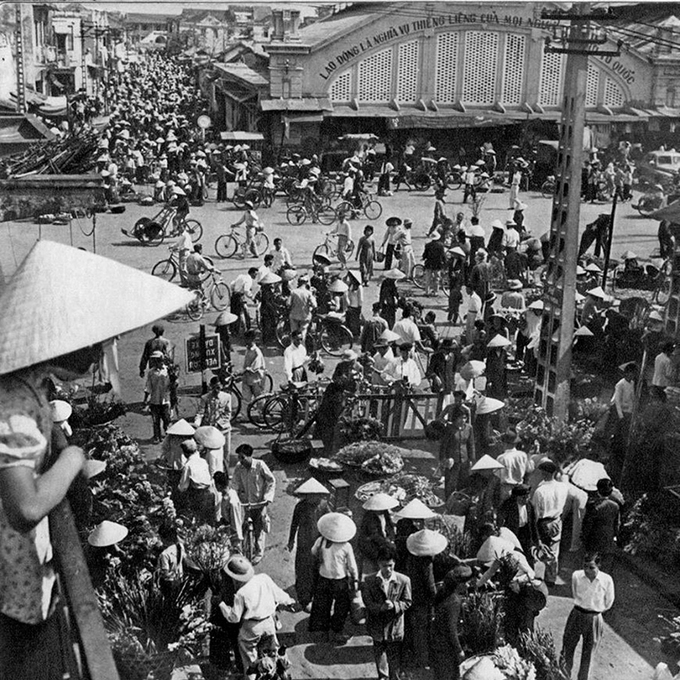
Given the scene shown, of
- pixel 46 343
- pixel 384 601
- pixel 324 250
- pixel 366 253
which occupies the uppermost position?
pixel 46 343

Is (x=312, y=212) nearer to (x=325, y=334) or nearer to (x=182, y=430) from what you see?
(x=325, y=334)

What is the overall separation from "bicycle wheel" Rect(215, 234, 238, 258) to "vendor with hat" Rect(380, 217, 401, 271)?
355cm

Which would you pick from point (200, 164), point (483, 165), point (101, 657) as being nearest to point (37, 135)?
point (200, 164)

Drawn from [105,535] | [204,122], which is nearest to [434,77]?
[204,122]

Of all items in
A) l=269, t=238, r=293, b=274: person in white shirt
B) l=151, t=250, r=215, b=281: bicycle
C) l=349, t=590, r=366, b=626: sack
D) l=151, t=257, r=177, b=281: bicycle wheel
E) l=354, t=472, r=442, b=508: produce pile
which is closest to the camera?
l=349, t=590, r=366, b=626: sack

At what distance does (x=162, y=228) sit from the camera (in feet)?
52.7

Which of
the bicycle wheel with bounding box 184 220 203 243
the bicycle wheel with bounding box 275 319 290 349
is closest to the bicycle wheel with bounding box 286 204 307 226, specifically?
the bicycle wheel with bounding box 184 220 203 243

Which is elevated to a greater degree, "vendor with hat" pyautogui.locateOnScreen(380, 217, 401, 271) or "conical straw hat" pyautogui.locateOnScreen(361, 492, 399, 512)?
"vendor with hat" pyautogui.locateOnScreen(380, 217, 401, 271)

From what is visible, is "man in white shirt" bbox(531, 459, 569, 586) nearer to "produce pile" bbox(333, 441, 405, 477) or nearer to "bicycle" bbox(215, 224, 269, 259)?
"produce pile" bbox(333, 441, 405, 477)

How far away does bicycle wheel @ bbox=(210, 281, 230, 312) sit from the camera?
54.2 ft

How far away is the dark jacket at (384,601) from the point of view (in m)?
8.09

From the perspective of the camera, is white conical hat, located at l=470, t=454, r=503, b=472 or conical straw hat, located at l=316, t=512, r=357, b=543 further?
white conical hat, located at l=470, t=454, r=503, b=472

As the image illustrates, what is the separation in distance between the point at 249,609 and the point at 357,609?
1.72 m

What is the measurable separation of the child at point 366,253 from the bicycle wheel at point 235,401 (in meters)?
5.93
